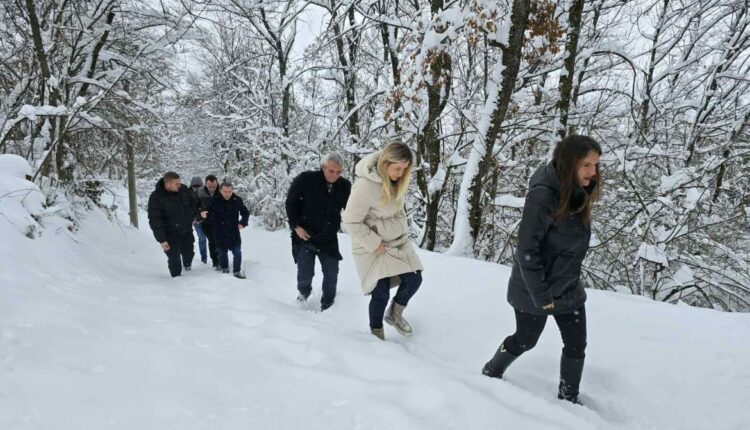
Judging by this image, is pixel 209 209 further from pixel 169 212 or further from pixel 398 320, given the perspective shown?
pixel 398 320

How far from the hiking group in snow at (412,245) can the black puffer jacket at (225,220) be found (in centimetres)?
245

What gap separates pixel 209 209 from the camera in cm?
740

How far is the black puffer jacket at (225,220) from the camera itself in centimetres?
679

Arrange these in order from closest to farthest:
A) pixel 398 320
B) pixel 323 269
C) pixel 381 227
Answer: pixel 381 227 → pixel 398 320 → pixel 323 269

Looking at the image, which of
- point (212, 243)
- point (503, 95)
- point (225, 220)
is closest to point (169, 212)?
→ point (225, 220)

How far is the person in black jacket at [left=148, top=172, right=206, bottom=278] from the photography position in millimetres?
5996

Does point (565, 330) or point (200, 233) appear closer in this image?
point (565, 330)

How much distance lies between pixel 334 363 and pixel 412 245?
145 centimetres

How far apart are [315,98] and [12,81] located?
8.11 meters

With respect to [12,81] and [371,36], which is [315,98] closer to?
[371,36]

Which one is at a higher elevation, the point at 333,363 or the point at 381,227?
the point at 381,227

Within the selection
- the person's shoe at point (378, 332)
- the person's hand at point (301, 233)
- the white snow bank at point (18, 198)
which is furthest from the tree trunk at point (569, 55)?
the white snow bank at point (18, 198)

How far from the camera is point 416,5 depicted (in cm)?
840

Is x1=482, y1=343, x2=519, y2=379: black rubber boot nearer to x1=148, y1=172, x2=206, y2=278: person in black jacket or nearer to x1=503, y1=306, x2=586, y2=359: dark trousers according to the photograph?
x1=503, y1=306, x2=586, y2=359: dark trousers
